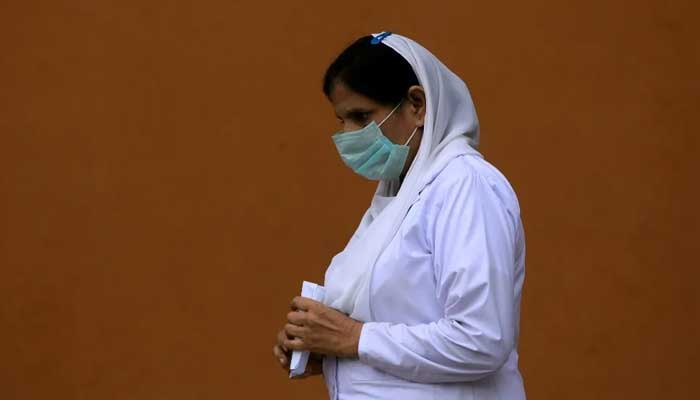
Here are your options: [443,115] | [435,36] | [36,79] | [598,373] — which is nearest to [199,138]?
[36,79]

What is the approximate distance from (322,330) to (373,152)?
16.2 inches

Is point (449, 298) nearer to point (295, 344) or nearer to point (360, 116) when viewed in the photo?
point (295, 344)

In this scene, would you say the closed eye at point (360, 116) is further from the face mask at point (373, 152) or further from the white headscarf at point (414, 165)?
the white headscarf at point (414, 165)

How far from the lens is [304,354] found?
2.71 m

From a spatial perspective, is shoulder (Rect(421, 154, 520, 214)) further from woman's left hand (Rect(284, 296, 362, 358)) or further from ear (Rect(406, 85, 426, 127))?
A: woman's left hand (Rect(284, 296, 362, 358))

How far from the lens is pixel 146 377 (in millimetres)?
4797

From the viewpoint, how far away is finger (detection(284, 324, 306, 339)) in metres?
2.65

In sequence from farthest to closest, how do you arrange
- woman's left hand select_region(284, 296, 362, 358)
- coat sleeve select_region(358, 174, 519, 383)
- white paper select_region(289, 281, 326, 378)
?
white paper select_region(289, 281, 326, 378) < woman's left hand select_region(284, 296, 362, 358) < coat sleeve select_region(358, 174, 519, 383)

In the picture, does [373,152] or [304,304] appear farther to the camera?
[373,152]

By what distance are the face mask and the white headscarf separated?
2.3 inches

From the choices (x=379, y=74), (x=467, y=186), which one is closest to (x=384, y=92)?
(x=379, y=74)

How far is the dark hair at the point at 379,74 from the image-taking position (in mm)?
2746

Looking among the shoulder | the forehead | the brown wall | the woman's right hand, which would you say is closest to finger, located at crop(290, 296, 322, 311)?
the woman's right hand

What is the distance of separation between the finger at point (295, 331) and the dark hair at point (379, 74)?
513mm
